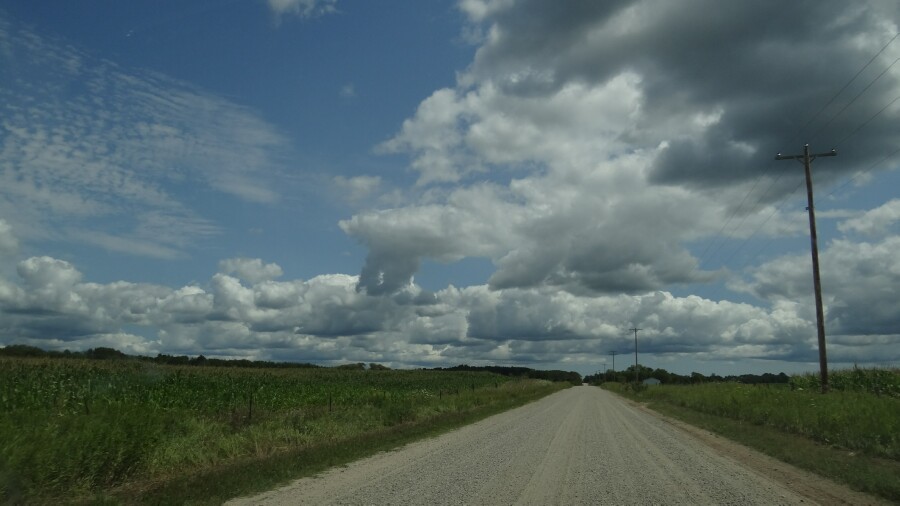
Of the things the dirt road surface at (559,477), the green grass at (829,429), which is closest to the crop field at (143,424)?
the dirt road surface at (559,477)

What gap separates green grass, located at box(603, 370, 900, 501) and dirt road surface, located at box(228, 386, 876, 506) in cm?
83

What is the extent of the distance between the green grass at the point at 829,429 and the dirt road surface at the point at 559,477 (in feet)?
2.74

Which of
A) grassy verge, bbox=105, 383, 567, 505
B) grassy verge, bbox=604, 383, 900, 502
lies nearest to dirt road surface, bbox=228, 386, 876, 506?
grassy verge, bbox=105, 383, 567, 505

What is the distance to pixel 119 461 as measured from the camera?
11.8m

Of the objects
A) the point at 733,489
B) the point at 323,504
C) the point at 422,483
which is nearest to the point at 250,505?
the point at 323,504

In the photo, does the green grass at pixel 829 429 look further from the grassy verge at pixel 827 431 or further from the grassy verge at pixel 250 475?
the grassy verge at pixel 250 475

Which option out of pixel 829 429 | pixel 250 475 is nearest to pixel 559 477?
pixel 250 475

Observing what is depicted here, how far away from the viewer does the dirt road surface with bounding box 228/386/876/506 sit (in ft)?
33.1

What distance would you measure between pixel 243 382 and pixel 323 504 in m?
24.4

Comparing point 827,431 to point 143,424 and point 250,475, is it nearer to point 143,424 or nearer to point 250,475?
point 250,475

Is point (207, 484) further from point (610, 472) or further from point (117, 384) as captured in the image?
point (117, 384)

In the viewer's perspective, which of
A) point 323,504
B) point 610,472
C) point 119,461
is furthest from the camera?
point 610,472

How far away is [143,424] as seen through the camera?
12.8m

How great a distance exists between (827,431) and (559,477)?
41.1ft
